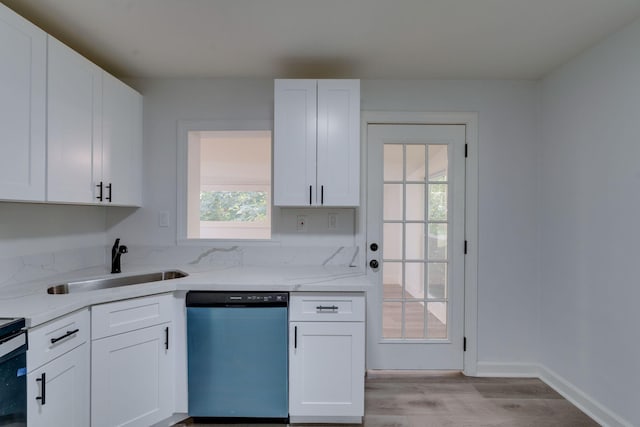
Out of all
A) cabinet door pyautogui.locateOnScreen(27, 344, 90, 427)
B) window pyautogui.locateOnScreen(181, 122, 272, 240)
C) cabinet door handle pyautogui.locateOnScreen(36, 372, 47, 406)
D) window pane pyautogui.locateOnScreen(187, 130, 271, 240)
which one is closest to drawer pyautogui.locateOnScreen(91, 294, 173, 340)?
cabinet door pyautogui.locateOnScreen(27, 344, 90, 427)

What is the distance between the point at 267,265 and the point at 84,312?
1.20m

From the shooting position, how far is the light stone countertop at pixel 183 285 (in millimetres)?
1394

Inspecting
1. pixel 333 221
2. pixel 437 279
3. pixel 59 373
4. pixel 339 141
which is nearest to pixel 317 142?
pixel 339 141

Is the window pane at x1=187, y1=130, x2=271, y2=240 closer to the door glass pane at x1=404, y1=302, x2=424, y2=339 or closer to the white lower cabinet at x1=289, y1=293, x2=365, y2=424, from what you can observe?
the door glass pane at x1=404, y1=302, x2=424, y2=339

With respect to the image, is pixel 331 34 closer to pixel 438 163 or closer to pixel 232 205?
pixel 438 163

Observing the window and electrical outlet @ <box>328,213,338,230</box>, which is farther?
the window

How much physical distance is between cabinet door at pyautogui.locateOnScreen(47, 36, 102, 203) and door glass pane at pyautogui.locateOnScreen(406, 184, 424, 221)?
2.19 metres

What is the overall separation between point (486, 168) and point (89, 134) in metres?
2.77

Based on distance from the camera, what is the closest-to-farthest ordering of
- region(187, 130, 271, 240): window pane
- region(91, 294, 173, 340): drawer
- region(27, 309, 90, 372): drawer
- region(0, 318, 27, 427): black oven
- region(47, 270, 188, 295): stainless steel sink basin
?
region(0, 318, 27, 427): black oven < region(27, 309, 90, 372): drawer < region(91, 294, 173, 340): drawer < region(47, 270, 188, 295): stainless steel sink basin < region(187, 130, 271, 240): window pane

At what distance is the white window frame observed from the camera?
2.50 meters

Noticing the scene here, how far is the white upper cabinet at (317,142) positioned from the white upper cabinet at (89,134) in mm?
1077

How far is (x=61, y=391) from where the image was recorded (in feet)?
4.64

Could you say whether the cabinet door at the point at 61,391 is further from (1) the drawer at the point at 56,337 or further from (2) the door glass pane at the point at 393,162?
(2) the door glass pane at the point at 393,162

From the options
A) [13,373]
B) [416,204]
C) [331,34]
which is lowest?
[13,373]
